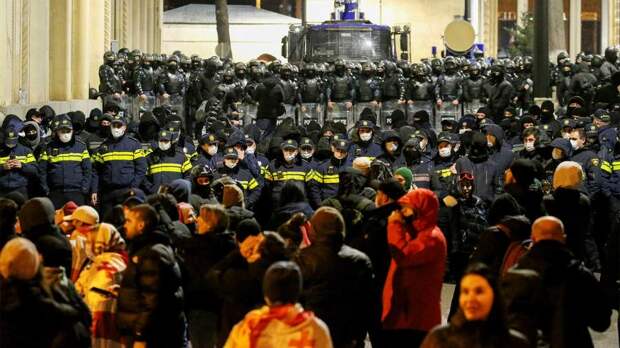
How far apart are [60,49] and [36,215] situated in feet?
73.5

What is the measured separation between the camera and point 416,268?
31.4ft

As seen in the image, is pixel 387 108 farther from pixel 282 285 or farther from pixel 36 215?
pixel 282 285

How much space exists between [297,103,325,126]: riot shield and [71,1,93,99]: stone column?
7.02 meters

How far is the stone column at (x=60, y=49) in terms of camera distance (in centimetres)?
3086

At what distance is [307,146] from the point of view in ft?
56.8

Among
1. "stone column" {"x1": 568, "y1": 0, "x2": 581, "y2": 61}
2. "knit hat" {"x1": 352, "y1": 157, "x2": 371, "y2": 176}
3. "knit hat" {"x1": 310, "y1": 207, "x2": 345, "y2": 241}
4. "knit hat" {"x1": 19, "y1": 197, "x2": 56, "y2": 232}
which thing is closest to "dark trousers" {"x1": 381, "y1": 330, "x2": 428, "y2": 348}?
"knit hat" {"x1": 310, "y1": 207, "x2": 345, "y2": 241}

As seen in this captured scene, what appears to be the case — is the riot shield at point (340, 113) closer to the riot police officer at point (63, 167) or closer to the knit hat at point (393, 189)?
the riot police officer at point (63, 167)

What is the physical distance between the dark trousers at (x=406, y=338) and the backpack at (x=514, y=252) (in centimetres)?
71

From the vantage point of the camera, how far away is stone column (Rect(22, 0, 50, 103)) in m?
26.1

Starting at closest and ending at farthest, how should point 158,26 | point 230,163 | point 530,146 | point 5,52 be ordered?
point 230,163 → point 530,146 → point 5,52 → point 158,26

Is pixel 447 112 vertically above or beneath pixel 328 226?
above

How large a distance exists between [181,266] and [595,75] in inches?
773

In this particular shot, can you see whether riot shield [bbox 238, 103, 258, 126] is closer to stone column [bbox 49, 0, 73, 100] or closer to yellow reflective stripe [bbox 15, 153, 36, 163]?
stone column [bbox 49, 0, 73, 100]

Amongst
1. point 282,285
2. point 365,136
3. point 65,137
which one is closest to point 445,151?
point 365,136
